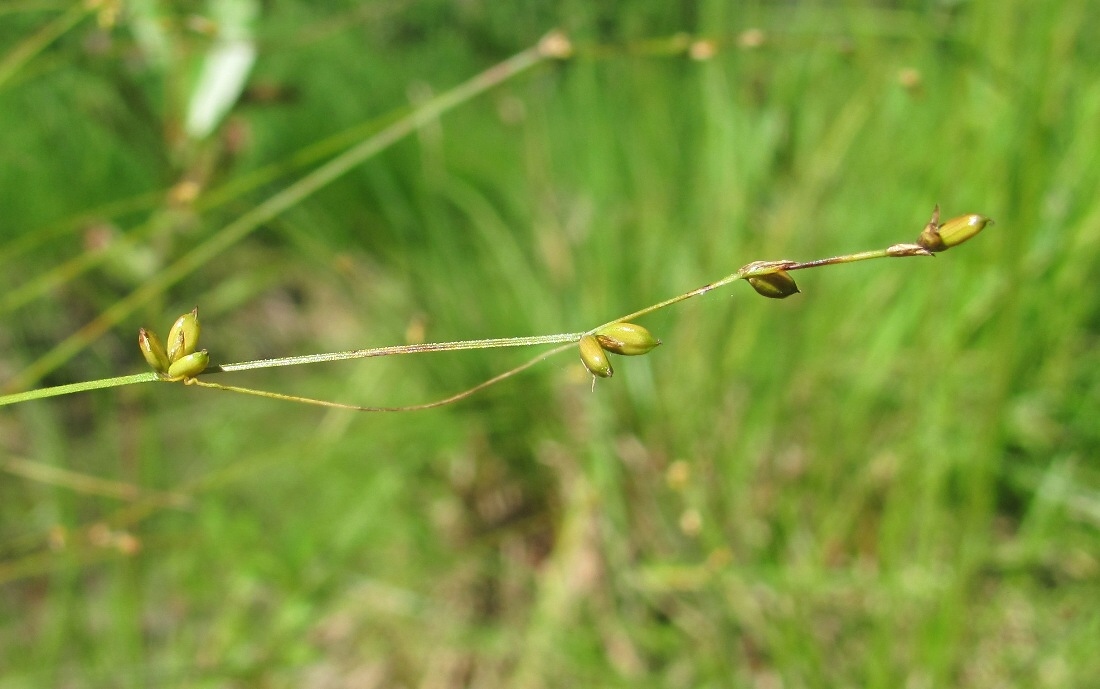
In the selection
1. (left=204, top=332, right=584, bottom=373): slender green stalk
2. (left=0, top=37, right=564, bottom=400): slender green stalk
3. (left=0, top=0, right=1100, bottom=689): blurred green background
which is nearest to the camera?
(left=204, top=332, right=584, bottom=373): slender green stalk

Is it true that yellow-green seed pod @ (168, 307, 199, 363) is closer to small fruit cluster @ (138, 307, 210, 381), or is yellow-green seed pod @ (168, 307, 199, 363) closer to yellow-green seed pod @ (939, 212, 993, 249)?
small fruit cluster @ (138, 307, 210, 381)

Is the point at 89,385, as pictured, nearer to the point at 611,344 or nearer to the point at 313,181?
the point at 611,344

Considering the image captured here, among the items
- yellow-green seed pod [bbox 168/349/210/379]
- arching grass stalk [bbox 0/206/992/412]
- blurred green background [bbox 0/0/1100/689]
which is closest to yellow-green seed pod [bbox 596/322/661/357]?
arching grass stalk [bbox 0/206/992/412]

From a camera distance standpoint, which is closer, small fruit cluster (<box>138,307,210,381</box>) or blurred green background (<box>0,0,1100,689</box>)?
small fruit cluster (<box>138,307,210,381</box>)

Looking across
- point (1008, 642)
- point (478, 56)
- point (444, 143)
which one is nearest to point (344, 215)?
point (444, 143)

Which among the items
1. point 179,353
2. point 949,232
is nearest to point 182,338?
point 179,353

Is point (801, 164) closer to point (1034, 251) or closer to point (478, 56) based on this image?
point (1034, 251)
